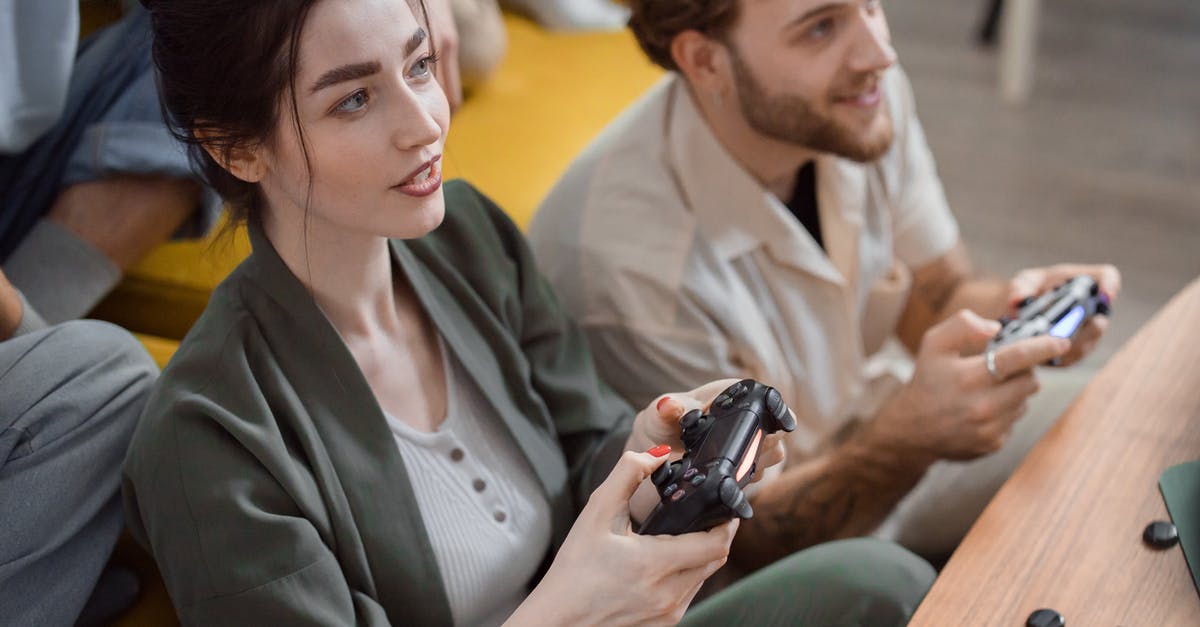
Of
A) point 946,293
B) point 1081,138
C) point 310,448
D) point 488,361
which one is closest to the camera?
point 310,448

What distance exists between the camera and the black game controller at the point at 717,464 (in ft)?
2.57

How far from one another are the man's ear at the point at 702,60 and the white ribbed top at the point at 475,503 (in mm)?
438

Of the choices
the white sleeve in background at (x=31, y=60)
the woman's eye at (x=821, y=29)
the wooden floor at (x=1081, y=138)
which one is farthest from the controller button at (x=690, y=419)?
the wooden floor at (x=1081, y=138)

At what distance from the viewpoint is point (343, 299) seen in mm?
951

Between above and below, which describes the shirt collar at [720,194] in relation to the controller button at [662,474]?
below

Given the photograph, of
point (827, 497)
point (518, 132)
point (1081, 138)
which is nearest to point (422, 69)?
point (827, 497)

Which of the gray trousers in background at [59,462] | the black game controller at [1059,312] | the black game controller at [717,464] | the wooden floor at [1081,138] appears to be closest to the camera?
the black game controller at [717,464]

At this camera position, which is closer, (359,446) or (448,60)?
(359,446)

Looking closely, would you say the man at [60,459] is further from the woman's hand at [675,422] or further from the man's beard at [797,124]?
the man's beard at [797,124]

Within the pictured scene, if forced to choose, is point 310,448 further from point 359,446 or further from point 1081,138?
point 1081,138

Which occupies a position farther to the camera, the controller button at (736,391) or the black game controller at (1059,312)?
the black game controller at (1059,312)

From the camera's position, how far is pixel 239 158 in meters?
0.86

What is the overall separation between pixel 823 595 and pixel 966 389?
0.26 m

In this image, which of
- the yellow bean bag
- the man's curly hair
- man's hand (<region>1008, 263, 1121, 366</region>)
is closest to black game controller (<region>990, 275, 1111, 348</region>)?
man's hand (<region>1008, 263, 1121, 366</region>)
